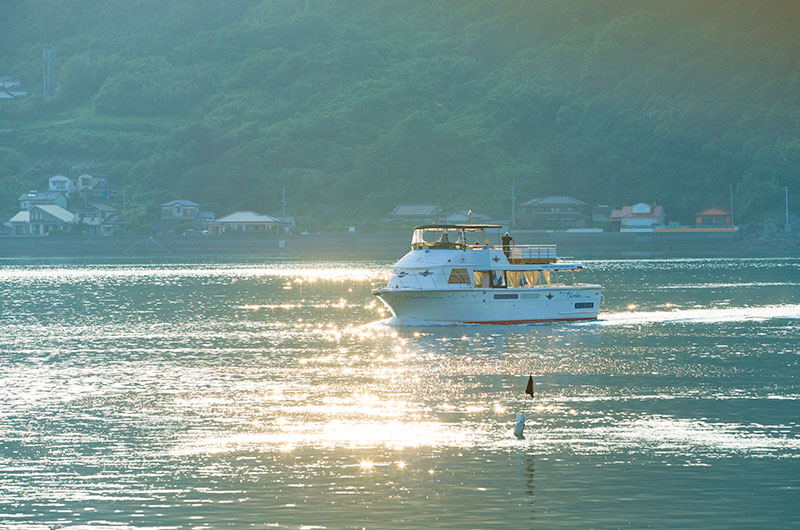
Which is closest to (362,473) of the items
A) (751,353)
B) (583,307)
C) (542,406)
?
(542,406)

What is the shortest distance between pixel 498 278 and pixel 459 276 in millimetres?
2976

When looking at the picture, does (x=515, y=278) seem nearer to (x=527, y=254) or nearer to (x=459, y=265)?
(x=527, y=254)

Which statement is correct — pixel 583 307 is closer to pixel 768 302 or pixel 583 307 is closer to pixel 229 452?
pixel 768 302

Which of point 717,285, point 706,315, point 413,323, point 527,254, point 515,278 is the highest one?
point 527,254

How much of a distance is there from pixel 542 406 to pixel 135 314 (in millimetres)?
59960

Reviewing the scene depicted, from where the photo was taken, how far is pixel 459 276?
72.0 metres

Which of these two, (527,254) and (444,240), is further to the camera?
(527,254)

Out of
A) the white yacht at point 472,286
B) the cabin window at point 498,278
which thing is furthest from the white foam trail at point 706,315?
the cabin window at point 498,278

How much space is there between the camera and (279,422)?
39.9 metres

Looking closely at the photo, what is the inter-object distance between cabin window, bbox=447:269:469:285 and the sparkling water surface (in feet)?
10.8

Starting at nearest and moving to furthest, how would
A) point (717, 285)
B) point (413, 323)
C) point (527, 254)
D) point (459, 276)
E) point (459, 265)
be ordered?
point (459, 265) < point (459, 276) < point (527, 254) < point (413, 323) < point (717, 285)

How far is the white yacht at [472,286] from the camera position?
235 ft

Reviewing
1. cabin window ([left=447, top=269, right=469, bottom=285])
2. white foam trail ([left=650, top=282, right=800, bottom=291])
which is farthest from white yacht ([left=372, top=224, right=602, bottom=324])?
white foam trail ([left=650, top=282, right=800, bottom=291])

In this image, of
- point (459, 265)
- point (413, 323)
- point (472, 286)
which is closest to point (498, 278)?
point (472, 286)
